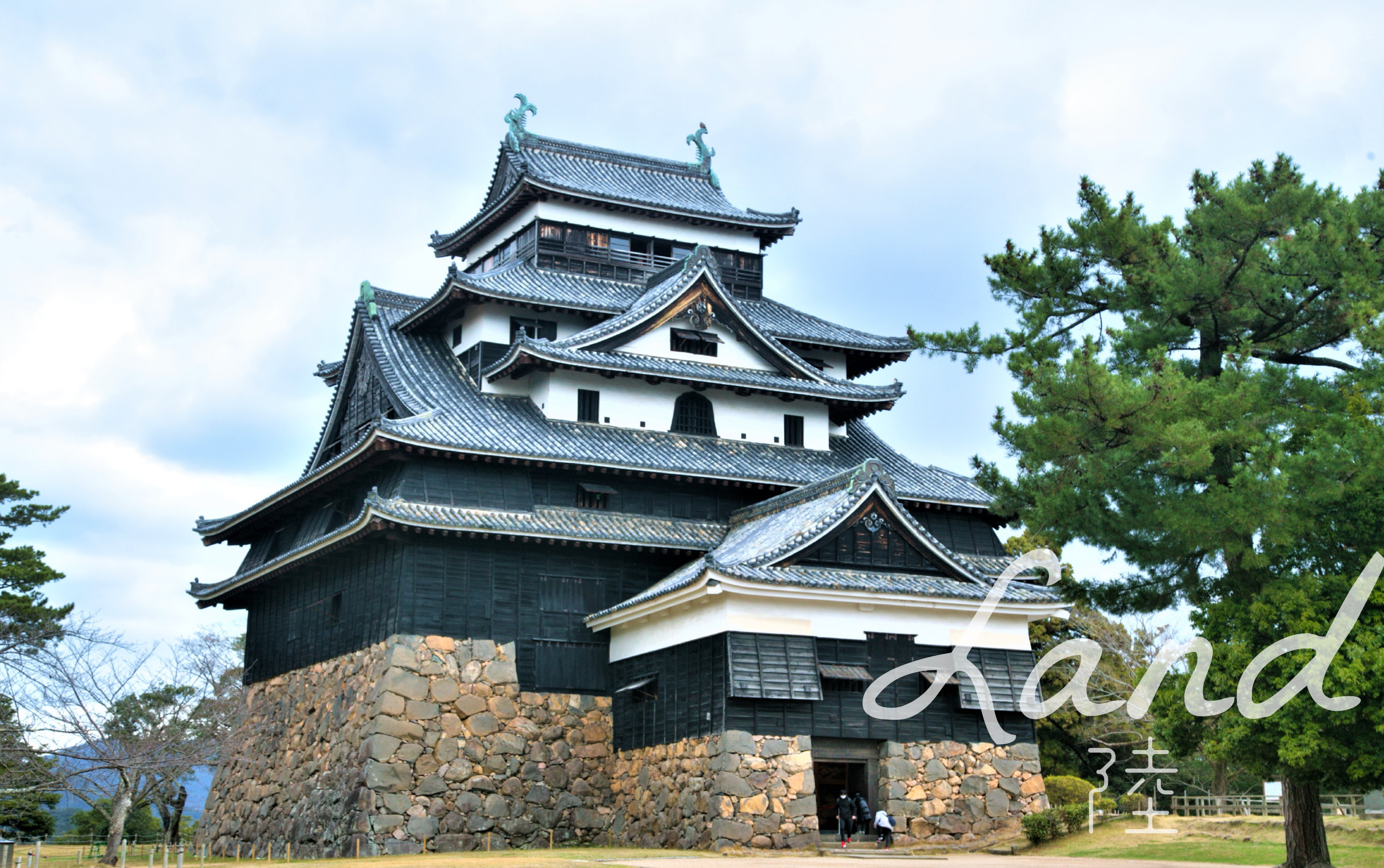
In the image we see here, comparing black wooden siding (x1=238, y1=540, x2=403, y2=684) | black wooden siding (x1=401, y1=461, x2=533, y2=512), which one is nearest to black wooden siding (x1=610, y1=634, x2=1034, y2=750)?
black wooden siding (x1=401, y1=461, x2=533, y2=512)

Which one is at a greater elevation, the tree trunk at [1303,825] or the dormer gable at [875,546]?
the dormer gable at [875,546]

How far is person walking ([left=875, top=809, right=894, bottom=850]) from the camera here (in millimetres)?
25438

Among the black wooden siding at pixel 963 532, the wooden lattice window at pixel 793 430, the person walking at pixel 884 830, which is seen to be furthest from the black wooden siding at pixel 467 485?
the person walking at pixel 884 830

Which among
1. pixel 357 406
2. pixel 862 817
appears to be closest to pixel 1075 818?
pixel 862 817

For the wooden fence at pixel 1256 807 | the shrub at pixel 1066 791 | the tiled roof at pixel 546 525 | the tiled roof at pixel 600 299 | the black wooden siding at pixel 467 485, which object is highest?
the tiled roof at pixel 600 299

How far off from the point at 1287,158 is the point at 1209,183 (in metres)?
1.28

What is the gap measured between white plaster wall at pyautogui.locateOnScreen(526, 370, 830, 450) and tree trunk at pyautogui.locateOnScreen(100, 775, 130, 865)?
12.5 meters

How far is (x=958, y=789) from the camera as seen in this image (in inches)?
1061

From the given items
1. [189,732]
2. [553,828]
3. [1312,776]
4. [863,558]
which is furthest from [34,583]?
[1312,776]

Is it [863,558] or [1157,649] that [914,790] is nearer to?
[863,558]

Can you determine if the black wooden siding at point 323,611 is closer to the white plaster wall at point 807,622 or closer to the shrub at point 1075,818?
the white plaster wall at point 807,622

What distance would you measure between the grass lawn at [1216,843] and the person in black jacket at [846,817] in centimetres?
342

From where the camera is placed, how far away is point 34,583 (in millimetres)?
42125

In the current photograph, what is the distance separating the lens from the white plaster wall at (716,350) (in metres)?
33.8
